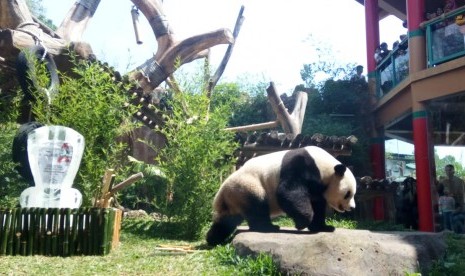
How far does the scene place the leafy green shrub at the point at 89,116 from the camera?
6.06m

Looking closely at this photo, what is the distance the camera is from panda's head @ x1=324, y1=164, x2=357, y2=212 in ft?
17.4

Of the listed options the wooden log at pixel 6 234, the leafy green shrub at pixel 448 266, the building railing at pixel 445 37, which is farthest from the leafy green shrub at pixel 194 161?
the building railing at pixel 445 37

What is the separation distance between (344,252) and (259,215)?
50.0 inches

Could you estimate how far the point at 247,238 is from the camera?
4672 millimetres

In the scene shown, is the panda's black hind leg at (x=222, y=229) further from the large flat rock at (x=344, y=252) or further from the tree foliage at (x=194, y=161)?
the tree foliage at (x=194, y=161)

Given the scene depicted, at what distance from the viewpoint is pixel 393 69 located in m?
11.2

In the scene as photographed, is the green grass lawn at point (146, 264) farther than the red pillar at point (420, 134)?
No

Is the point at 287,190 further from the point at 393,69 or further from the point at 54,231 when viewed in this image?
the point at 393,69

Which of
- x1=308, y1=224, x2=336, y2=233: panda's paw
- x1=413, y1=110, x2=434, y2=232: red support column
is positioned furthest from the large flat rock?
x1=413, y1=110, x2=434, y2=232: red support column

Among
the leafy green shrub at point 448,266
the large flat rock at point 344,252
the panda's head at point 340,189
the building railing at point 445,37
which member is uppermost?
the building railing at point 445,37

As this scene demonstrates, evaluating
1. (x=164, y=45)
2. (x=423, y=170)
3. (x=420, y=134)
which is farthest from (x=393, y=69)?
(x=164, y=45)

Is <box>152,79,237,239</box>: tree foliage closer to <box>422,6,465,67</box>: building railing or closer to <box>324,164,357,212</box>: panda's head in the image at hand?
<box>324,164,357,212</box>: panda's head

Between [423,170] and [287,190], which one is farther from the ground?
[423,170]

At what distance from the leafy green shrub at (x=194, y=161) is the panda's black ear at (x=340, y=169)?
2.09 m
